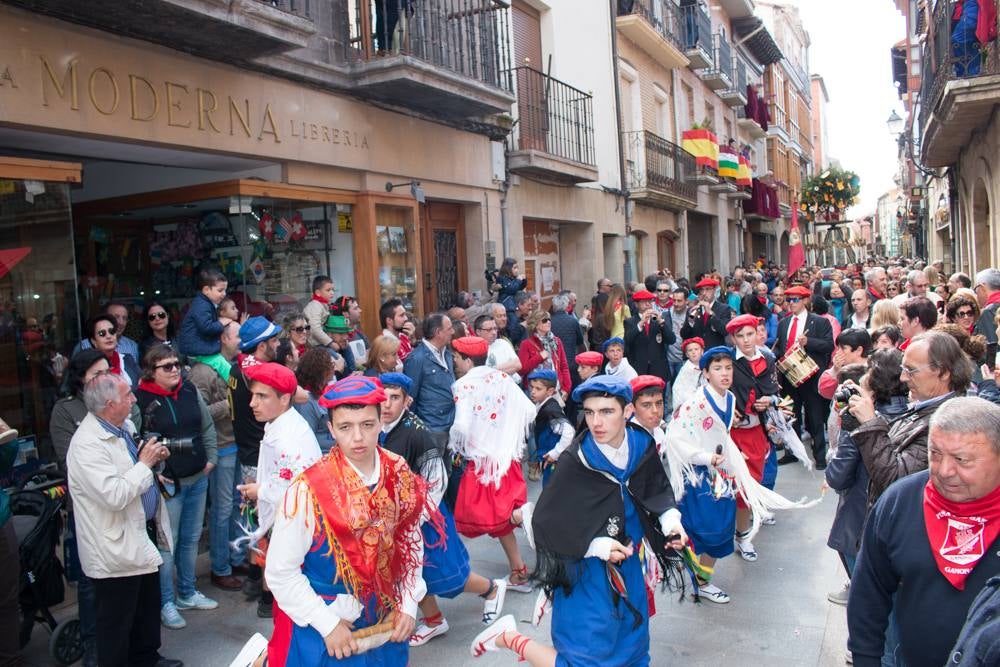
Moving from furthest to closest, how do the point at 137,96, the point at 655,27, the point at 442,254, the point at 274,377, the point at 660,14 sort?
the point at 660,14
the point at 655,27
the point at 442,254
the point at 137,96
the point at 274,377

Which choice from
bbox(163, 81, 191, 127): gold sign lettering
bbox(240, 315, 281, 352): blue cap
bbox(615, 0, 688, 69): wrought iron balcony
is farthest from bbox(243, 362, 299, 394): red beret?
Answer: bbox(615, 0, 688, 69): wrought iron balcony

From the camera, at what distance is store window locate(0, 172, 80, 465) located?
6207 mm

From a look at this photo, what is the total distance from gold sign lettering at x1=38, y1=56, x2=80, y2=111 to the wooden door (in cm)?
541

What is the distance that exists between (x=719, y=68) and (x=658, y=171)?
6621 millimetres

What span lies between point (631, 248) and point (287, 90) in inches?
403

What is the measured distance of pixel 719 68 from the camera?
77.5 feet

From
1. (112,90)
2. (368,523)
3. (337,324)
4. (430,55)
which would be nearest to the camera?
(368,523)

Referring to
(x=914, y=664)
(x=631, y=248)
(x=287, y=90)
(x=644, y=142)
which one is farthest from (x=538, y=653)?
(x=644, y=142)

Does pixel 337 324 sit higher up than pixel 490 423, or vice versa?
pixel 337 324

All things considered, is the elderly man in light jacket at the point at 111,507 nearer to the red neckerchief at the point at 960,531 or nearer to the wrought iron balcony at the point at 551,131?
the red neckerchief at the point at 960,531

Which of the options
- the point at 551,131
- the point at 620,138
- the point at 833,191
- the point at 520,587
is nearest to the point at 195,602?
the point at 520,587

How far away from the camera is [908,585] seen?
8.50 ft

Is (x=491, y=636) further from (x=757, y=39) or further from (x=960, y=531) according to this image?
(x=757, y=39)

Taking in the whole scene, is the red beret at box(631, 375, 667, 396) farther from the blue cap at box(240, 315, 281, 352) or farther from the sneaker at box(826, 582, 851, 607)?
the blue cap at box(240, 315, 281, 352)
